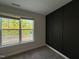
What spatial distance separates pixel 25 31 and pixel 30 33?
1.26 ft

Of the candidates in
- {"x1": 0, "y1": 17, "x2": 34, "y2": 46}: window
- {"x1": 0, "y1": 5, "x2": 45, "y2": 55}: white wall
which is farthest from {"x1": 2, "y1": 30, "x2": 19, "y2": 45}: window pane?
{"x1": 0, "y1": 5, "x2": 45, "y2": 55}: white wall

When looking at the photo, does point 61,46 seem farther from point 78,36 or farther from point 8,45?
point 8,45

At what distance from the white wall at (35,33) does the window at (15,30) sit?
263 millimetres

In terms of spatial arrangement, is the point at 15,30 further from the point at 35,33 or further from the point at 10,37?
the point at 35,33

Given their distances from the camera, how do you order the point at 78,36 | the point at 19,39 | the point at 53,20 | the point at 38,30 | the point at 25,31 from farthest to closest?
the point at 38,30 → the point at 53,20 → the point at 25,31 → the point at 19,39 → the point at 78,36

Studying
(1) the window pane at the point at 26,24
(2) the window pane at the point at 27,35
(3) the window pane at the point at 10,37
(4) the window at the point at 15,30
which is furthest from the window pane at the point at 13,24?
(2) the window pane at the point at 27,35

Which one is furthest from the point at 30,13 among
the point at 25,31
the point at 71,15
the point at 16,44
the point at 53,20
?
the point at 71,15

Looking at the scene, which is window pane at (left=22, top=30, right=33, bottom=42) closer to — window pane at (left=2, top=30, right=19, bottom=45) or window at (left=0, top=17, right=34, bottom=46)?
window at (left=0, top=17, right=34, bottom=46)

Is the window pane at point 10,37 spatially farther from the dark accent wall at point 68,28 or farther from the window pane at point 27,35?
the dark accent wall at point 68,28

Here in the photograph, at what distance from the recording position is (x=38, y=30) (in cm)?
511

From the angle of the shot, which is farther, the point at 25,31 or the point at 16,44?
the point at 25,31

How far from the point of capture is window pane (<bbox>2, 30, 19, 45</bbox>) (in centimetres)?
358

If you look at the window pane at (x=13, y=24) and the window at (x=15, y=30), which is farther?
the window pane at (x=13, y=24)

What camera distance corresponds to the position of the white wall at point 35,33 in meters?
3.45
